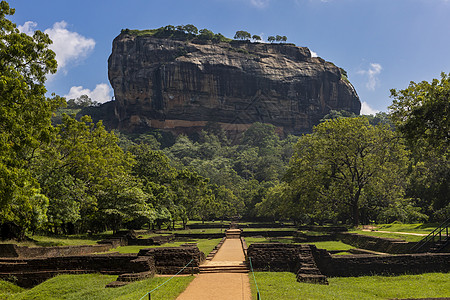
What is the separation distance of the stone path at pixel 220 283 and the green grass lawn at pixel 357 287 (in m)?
0.43

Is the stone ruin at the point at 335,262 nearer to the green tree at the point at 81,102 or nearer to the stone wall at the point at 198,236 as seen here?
the stone wall at the point at 198,236

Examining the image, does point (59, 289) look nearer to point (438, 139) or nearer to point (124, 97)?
point (438, 139)

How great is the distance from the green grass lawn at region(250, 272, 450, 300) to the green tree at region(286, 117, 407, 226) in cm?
1853

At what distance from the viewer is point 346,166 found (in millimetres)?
32531

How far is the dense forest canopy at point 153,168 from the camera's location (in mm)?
14336

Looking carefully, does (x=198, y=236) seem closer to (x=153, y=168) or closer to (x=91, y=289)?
(x=153, y=168)

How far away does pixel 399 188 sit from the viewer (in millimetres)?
35656

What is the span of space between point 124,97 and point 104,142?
344 ft

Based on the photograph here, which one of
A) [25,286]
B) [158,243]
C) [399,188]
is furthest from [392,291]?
[399,188]

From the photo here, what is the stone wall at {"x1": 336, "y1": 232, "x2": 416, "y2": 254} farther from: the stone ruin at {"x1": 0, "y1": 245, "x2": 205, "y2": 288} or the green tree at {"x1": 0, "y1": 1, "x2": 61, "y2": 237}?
the green tree at {"x1": 0, "y1": 1, "x2": 61, "y2": 237}

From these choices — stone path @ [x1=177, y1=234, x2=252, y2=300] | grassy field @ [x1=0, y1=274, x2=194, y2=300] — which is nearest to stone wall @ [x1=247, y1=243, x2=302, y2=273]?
stone path @ [x1=177, y1=234, x2=252, y2=300]

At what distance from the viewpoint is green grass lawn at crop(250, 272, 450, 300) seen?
9836 millimetres

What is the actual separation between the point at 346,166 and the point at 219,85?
340ft

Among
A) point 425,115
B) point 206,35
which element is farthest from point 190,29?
point 425,115
